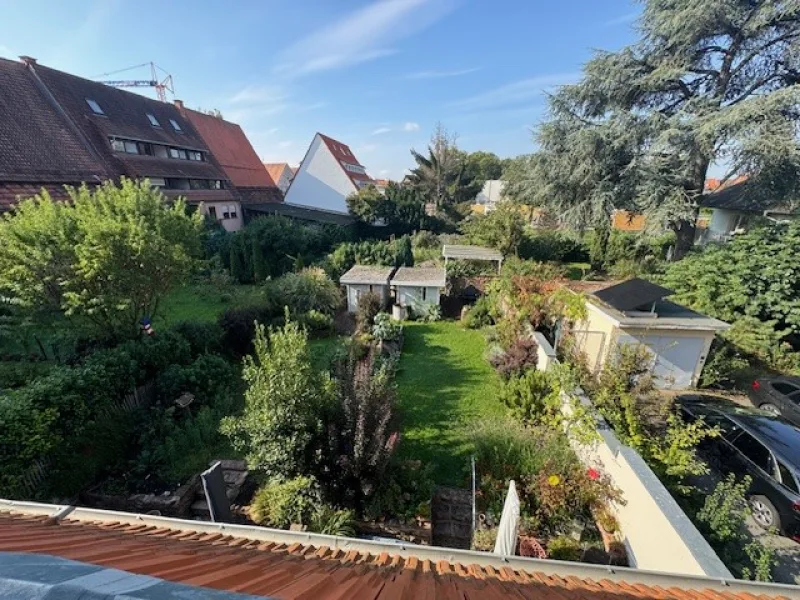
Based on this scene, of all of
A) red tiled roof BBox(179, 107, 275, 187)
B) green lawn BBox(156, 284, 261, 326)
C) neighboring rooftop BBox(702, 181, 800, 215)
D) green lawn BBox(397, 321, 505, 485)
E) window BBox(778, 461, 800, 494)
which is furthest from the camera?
red tiled roof BBox(179, 107, 275, 187)

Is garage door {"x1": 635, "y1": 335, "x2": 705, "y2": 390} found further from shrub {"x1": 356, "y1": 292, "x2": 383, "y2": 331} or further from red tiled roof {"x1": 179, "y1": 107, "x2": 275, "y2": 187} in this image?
red tiled roof {"x1": 179, "y1": 107, "x2": 275, "y2": 187}

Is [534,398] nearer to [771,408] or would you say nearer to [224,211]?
[771,408]

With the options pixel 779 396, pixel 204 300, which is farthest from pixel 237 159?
pixel 779 396

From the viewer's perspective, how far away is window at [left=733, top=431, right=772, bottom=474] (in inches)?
232

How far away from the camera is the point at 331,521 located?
5051mm

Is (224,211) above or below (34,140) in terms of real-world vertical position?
below

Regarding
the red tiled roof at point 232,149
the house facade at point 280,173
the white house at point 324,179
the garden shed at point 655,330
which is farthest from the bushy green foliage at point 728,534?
the house facade at point 280,173

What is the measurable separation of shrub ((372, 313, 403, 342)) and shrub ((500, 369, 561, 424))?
15.4ft

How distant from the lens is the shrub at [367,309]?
1361 cm

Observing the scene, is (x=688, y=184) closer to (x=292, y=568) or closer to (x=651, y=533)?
(x=651, y=533)

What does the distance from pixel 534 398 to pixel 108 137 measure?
2647cm

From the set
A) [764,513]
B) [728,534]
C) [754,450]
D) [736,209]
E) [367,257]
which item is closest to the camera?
[728,534]

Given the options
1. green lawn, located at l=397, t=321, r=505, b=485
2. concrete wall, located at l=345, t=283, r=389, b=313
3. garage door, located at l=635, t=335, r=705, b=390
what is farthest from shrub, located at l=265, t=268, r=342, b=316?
garage door, located at l=635, t=335, r=705, b=390

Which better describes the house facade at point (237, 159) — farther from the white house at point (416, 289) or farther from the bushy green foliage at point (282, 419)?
the bushy green foliage at point (282, 419)
